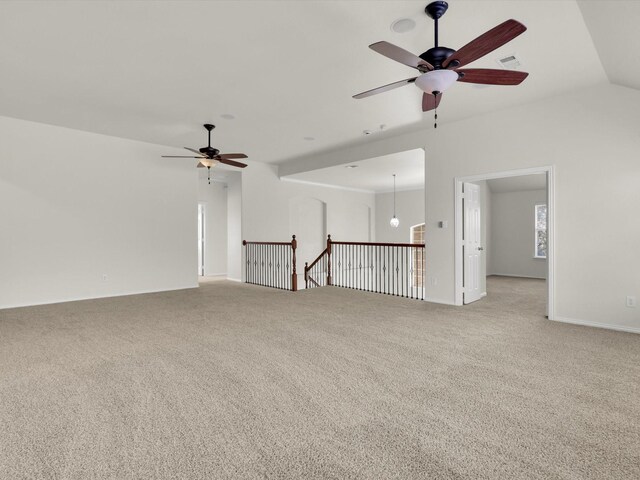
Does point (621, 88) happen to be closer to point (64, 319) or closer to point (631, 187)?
point (631, 187)

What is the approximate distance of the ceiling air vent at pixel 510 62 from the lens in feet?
11.5

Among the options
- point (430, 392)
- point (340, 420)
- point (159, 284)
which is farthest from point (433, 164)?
point (159, 284)

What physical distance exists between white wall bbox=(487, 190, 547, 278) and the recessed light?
8.33m

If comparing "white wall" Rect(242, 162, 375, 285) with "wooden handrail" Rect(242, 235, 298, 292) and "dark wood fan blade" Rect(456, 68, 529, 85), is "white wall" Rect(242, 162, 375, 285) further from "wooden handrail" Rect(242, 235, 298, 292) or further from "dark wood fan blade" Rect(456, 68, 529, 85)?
"dark wood fan blade" Rect(456, 68, 529, 85)

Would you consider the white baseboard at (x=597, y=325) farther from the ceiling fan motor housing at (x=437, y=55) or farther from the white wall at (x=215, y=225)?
the white wall at (x=215, y=225)

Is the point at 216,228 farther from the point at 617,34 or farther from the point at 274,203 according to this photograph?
the point at 617,34

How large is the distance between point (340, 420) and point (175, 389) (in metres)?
1.27

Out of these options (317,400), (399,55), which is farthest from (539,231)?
(317,400)

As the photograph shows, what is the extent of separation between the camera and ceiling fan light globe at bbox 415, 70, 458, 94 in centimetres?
265

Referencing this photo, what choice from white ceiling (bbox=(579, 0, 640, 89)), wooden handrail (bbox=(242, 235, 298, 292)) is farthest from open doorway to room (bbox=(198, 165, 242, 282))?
white ceiling (bbox=(579, 0, 640, 89))

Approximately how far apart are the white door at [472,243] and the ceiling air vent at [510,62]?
215cm

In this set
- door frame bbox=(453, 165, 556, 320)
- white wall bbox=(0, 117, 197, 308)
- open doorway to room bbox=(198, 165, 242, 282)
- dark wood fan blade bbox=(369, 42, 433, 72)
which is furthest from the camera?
open doorway to room bbox=(198, 165, 242, 282)

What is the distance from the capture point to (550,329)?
4152 mm

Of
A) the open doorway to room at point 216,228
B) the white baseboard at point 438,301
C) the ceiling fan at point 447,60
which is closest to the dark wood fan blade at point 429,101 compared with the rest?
the ceiling fan at point 447,60
